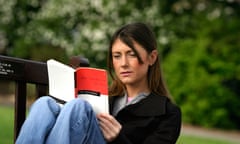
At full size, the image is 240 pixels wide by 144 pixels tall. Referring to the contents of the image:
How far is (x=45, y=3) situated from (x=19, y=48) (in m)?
1.81

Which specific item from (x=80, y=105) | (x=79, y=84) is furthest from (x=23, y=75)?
(x=80, y=105)

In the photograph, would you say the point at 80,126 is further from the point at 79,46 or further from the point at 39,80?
the point at 79,46

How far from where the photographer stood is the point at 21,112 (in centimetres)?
332

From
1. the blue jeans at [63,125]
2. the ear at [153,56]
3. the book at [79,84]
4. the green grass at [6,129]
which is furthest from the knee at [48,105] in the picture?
the green grass at [6,129]

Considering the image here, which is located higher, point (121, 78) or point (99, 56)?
point (121, 78)

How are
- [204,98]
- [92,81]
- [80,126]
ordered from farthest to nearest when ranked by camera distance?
[204,98]
[92,81]
[80,126]

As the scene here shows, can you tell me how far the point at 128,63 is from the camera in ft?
10.3

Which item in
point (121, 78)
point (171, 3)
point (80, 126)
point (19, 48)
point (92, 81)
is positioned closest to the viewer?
point (80, 126)

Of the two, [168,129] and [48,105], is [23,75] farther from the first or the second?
[168,129]

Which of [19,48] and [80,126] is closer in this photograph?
[80,126]

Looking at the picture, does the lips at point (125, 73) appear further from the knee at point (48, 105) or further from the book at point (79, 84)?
the knee at point (48, 105)

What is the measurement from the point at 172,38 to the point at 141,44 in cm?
1256

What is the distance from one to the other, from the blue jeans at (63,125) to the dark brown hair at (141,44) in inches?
21.2

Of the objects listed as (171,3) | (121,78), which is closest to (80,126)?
(121,78)
